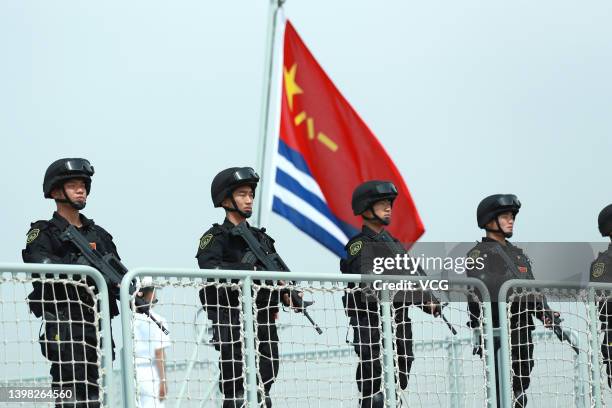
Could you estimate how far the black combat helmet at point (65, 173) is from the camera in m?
7.73

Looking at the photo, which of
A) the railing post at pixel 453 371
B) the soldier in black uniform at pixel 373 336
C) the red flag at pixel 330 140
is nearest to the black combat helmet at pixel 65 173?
the soldier in black uniform at pixel 373 336

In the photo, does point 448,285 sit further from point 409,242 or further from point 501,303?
point 409,242

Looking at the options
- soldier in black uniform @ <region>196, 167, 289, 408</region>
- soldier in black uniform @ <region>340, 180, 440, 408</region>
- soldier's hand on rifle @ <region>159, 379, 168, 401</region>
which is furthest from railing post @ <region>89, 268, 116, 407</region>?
soldier in black uniform @ <region>340, 180, 440, 408</region>

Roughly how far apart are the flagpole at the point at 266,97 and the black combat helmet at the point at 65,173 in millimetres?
4342

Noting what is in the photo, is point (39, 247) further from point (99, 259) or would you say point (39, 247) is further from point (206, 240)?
point (206, 240)

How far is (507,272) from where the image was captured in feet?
30.1

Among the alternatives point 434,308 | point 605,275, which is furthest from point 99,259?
point 605,275

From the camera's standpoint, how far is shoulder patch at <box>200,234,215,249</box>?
812 centimetres

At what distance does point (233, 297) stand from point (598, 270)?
150 inches

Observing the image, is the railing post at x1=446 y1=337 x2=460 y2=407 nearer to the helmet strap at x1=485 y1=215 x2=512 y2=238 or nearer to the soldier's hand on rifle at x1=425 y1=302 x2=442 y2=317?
the soldier's hand on rifle at x1=425 y1=302 x2=442 y2=317

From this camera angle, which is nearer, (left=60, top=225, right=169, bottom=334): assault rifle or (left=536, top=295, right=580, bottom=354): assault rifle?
(left=60, top=225, right=169, bottom=334): assault rifle

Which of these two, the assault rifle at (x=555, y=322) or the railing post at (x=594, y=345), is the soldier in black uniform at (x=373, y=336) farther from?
the railing post at (x=594, y=345)

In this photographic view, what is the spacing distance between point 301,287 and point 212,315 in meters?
0.65

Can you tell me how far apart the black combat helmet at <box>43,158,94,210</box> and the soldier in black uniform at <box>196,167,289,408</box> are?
2.87 feet
